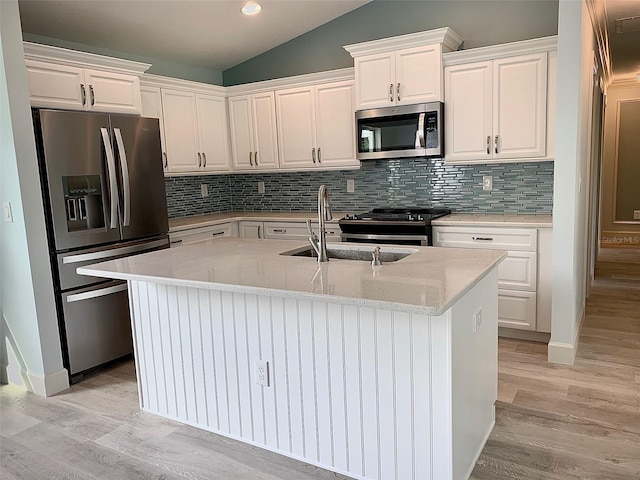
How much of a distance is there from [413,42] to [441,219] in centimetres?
138

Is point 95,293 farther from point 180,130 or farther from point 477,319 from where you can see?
point 477,319

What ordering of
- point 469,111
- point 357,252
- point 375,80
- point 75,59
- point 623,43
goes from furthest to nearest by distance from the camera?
1. point 623,43
2. point 375,80
3. point 469,111
4. point 75,59
5. point 357,252

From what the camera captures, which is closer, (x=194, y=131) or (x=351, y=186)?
(x=194, y=131)

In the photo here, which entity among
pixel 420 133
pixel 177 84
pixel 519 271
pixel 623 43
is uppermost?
pixel 623 43

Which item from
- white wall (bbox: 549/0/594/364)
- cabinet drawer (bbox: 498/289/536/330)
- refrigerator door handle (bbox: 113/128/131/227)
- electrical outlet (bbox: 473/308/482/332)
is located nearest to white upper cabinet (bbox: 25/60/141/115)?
refrigerator door handle (bbox: 113/128/131/227)

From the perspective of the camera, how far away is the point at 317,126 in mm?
4535

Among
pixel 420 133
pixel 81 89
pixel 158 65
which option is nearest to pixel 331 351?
pixel 420 133

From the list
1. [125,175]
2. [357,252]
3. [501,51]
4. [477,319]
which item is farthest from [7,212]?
[501,51]

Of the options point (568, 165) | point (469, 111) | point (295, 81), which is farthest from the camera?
point (295, 81)

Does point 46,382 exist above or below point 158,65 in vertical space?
below

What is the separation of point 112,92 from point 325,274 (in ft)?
7.85

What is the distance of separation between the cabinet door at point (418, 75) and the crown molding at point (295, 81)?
1.61 ft

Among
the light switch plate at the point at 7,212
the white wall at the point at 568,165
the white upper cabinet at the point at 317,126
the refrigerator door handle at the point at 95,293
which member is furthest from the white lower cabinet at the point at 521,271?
the light switch plate at the point at 7,212

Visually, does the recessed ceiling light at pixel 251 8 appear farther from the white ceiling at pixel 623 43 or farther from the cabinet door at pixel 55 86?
the white ceiling at pixel 623 43
